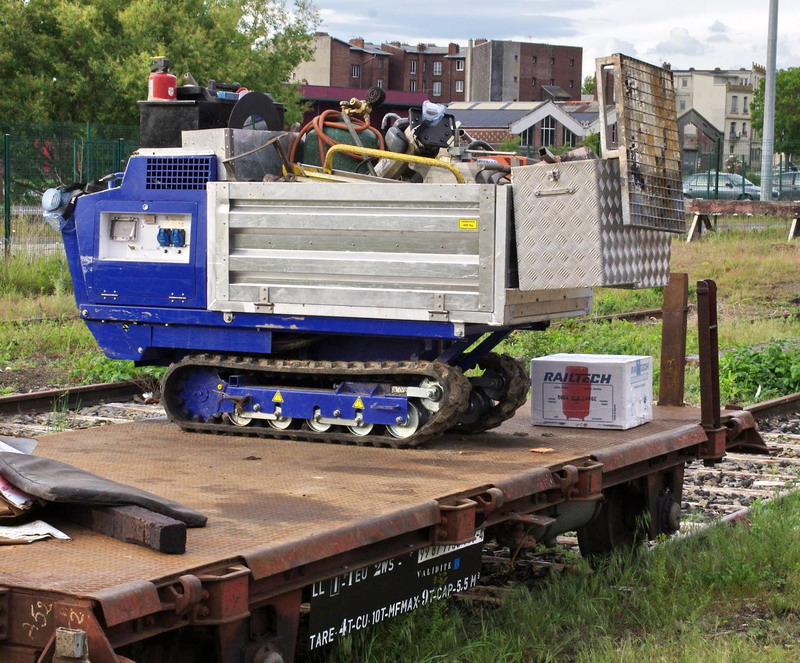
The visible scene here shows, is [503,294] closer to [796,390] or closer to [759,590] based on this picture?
[759,590]

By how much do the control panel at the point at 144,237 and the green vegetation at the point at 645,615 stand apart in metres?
2.57

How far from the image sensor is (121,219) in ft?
24.2

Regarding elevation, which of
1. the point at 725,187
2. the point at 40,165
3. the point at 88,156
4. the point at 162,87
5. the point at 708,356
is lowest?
the point at 708,356

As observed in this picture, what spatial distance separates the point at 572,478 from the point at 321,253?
1.94 m

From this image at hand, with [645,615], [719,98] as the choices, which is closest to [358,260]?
[645,615]

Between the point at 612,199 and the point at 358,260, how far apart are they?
137cm

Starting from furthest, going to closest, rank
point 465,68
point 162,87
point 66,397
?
point 465,68, point 66,397, point 162,87

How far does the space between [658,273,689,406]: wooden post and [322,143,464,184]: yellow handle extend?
5.37 ft

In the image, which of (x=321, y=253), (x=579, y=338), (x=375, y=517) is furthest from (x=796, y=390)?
(x=375, y=517)

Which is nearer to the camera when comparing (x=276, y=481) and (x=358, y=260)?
(x=276, y=481)

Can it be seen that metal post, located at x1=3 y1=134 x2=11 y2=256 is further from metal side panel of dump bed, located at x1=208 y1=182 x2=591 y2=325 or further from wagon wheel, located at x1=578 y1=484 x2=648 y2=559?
wagon wheel, located at x1=578 y1=484 x2=648 y2=559

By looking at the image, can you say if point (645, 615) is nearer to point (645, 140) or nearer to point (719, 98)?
point (645, 140)

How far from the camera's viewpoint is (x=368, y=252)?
6.75 m

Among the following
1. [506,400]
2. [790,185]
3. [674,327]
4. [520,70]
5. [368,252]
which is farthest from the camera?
[520,70]
